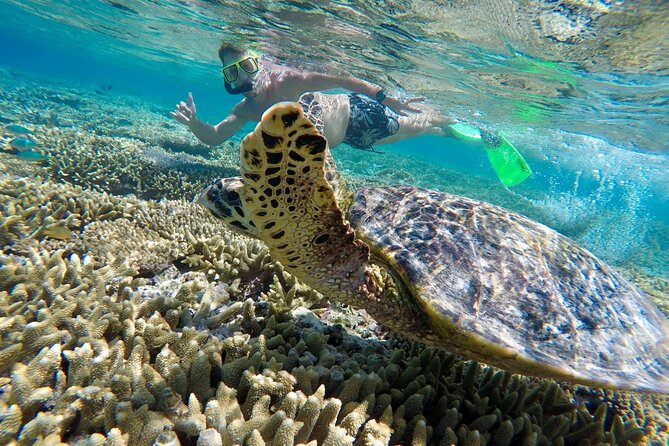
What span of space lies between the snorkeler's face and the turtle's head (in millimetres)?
7281

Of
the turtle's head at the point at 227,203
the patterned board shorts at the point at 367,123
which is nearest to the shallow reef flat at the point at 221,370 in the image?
the turtle's head at the point at 227,203

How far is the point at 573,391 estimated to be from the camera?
9.67 ft

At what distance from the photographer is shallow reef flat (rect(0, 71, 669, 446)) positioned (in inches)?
66.6

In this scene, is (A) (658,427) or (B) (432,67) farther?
(B) (432,67)

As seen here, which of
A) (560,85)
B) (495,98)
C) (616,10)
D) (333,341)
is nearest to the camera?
(333,341)

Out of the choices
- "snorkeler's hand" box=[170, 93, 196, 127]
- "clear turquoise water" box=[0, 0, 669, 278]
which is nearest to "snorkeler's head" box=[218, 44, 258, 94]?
"snorkeler's hand" box=[170, 93, 196, 127]

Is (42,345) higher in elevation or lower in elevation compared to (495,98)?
lower

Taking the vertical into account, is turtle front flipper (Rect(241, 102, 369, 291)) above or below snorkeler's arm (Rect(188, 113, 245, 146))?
above

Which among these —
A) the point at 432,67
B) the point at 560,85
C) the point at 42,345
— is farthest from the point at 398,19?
the point at 42,345

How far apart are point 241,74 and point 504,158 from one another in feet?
43.1

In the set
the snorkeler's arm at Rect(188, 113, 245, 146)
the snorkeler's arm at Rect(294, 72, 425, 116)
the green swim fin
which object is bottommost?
the snorkeler's arm at Rect(188, 113, 245, 146)

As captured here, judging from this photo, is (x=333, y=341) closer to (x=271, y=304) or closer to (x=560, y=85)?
(x=271, y=304)

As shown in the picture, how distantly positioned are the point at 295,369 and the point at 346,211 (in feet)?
4.91

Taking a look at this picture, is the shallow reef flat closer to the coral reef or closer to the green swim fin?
the coral reef
